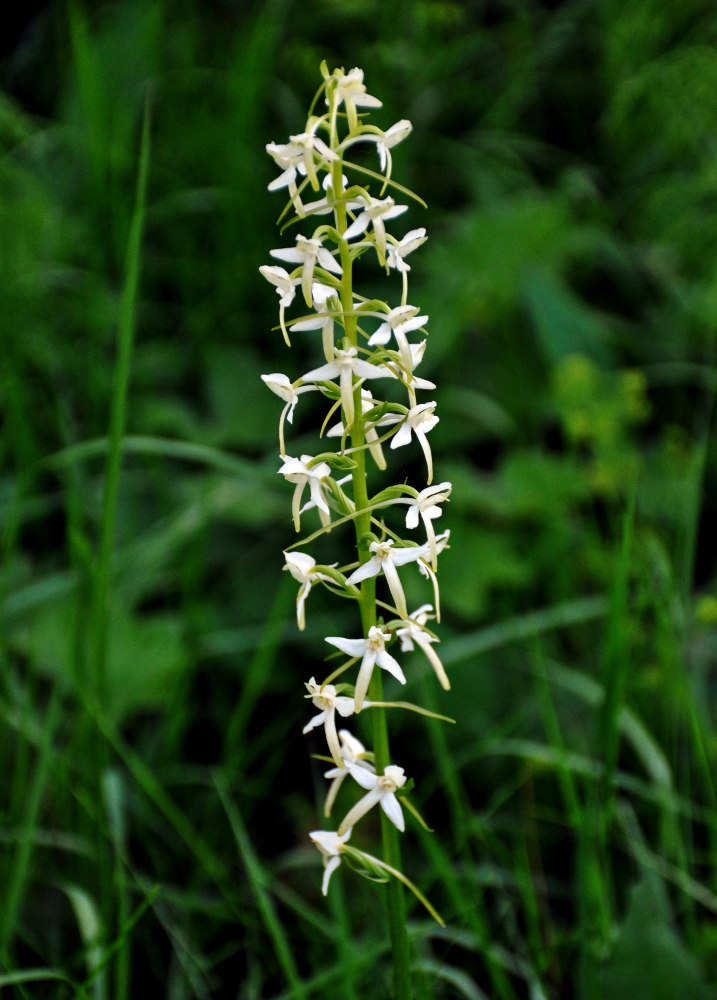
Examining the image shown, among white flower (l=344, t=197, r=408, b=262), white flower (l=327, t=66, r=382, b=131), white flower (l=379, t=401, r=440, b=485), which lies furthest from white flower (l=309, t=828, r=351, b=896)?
white flower (l=327, t=66, r=382, b=131)

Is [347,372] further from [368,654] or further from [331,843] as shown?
[331,843]

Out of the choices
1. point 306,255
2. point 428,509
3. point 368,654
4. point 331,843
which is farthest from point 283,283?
point 331,843

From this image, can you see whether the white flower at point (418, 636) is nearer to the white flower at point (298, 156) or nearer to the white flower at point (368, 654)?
the white flower at point (368, 654)

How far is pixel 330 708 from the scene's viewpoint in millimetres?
1047

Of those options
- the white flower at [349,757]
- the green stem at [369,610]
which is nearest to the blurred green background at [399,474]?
the green stem at [369,610]

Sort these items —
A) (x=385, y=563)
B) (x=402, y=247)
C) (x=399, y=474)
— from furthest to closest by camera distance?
(x=399, y=474), (x=402, y=247), (x=385, y=563)

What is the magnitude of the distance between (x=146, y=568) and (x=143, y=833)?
2.67ft

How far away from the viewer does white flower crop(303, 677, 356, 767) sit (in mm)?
1017

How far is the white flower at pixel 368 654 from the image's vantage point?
0.96 m

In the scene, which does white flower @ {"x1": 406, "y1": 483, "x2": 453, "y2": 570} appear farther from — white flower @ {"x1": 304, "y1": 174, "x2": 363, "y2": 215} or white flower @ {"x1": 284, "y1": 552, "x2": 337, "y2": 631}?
white flower @ {"x1": 304, "y1": 174, "x2": 363, "y2": 215}

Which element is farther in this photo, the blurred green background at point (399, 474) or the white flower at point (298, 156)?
the blurred green background at point (399, 474)

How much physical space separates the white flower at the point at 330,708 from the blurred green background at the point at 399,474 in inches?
19.7

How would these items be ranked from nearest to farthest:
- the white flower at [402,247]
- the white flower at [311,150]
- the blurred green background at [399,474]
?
the white flower at [311,150]
the white flower at [402,247]
the blurred green background at [399,474]

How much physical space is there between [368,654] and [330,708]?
11 centimetres
